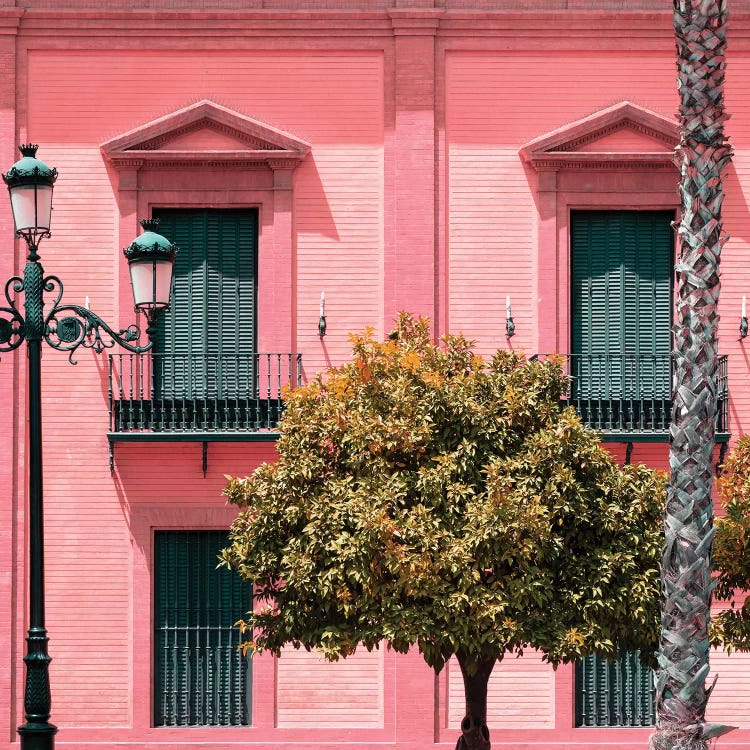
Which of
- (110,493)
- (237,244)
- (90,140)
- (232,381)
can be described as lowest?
(110,493)

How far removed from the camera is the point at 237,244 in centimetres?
2195

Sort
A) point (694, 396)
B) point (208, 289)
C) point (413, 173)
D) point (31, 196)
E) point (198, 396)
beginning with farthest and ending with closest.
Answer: point (208, 289), point (413, 173), point (198, 396), point (31, 196), point (694, 396)

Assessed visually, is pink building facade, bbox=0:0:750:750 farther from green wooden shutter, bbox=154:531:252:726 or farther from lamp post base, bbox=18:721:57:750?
lamp post base, bbox=18:721:57:750

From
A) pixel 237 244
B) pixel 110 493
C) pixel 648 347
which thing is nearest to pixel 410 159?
pixel 237 244

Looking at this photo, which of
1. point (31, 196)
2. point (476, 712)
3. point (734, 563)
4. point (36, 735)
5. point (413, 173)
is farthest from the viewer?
point (413, 173)

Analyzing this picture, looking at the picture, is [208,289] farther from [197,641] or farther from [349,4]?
[197,641]

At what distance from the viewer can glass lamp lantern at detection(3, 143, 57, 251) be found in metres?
14.3

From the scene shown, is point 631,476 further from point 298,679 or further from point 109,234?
point 109,234

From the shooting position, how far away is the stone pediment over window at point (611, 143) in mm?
21531

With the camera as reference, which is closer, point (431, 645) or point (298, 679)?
point (431, 645)

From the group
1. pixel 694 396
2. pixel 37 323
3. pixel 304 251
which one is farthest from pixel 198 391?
pixel 694 396

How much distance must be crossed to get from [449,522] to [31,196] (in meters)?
5.29

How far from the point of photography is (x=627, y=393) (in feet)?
70.9

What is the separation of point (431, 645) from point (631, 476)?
2.72 m
